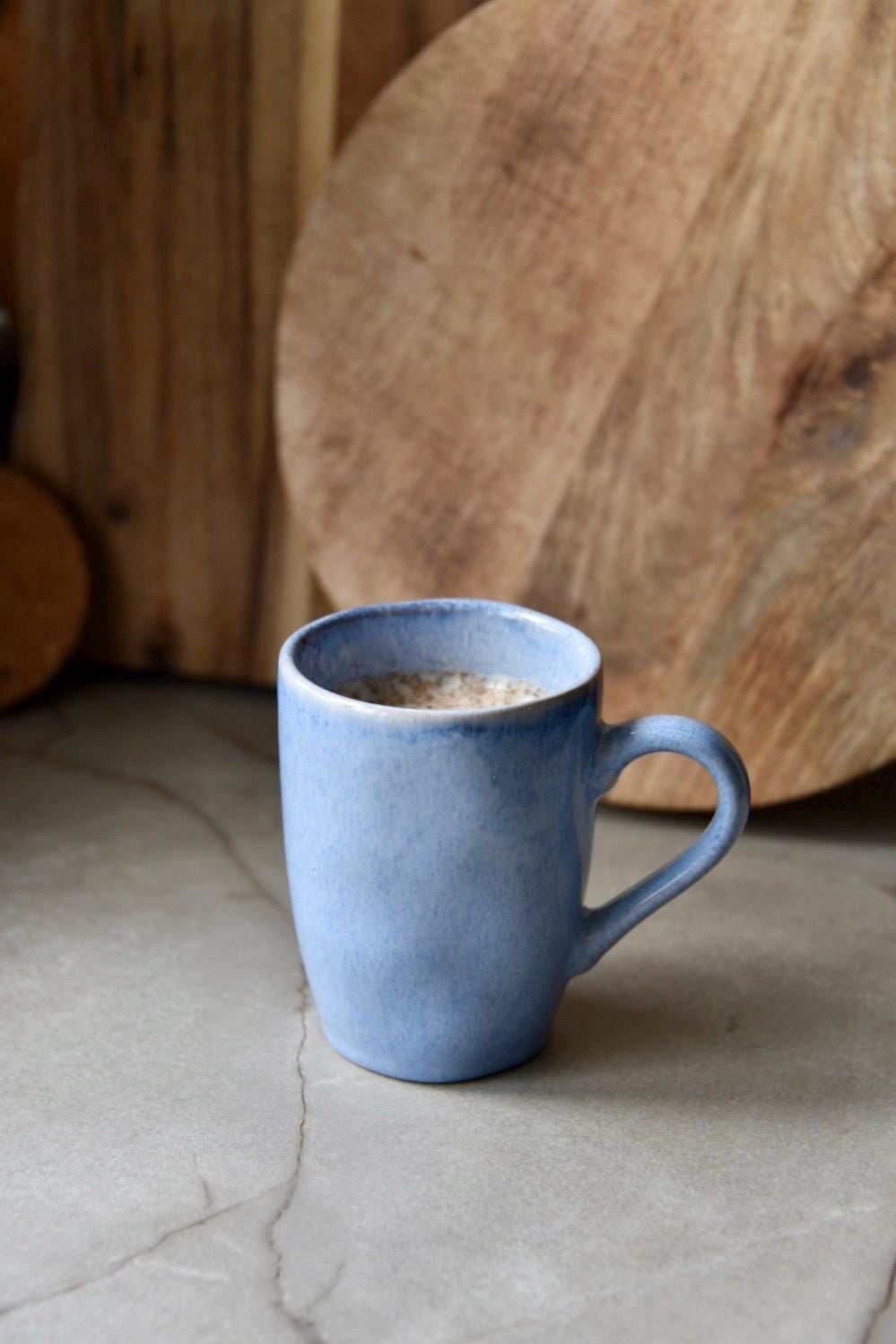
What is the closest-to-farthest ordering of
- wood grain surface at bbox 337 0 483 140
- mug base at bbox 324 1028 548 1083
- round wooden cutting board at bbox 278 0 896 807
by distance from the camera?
1. mug base at bbox 324 1028 548 1083
2. round wooden cutting board at bbox 278 0 896 807
3. wood grain surface at bbox 337 0 483 140

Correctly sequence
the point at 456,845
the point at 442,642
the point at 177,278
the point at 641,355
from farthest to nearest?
the point at 177,278 → the point at 641,355 → the point at 442,642 → the point at 456,845

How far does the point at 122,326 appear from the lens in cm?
96

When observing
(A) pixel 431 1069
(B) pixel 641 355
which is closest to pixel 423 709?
(A) pixel 431 1069

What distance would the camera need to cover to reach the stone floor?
52 centimetres

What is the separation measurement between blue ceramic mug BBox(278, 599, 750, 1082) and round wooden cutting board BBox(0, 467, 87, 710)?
37 centimetres

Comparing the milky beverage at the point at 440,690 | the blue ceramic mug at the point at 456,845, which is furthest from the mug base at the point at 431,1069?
the milky beverage at the point at 440,690

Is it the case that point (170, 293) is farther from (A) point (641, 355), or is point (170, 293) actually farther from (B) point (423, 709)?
(B) point (423, 709)

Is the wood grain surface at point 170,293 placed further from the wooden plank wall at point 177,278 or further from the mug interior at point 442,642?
the mug interior at point 442,642

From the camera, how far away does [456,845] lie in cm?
57

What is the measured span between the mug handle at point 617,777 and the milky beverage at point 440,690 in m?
0.06

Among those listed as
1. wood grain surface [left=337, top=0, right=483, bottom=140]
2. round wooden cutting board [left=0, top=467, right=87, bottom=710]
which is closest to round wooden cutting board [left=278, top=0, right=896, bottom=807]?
wood grain surface [left=337, top=0, right=483, bottom=140]

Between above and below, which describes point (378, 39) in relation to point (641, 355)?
above

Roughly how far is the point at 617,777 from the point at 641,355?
30 cm

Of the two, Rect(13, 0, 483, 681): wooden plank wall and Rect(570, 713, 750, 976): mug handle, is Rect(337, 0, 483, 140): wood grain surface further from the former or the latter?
Rect(570, 713, 750, 976): mug handle
